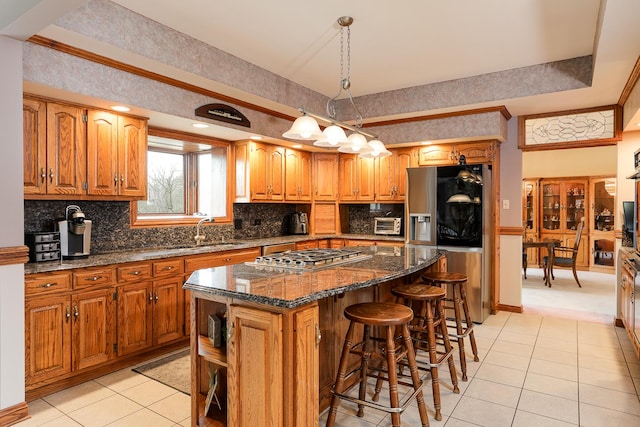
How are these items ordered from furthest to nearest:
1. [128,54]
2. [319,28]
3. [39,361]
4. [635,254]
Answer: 1. [635,254]
2. [319,28]
3. [128,54]
4. [39,361]

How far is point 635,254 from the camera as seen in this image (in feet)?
10.8

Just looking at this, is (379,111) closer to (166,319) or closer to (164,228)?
(164,228)

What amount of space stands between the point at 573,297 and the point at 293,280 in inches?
212

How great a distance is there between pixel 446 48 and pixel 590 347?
3.13 m

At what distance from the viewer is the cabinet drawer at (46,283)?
256 cm

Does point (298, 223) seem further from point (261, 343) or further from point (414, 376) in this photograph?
point (261, 343)

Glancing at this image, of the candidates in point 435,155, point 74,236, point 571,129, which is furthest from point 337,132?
point 571,129

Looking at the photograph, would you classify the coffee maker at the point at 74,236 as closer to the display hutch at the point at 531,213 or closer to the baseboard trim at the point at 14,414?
the baseboard trim at the point at 14,414

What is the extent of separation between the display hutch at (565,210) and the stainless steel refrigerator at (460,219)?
4.79m

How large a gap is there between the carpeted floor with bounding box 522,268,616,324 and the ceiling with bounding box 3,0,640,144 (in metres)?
2.45

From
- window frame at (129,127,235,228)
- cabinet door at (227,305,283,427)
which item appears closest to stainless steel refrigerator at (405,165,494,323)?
window frame at (129,127,235,228)

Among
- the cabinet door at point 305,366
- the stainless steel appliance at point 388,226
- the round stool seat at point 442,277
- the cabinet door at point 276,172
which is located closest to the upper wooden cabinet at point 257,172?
the cabinet door at point 276,172

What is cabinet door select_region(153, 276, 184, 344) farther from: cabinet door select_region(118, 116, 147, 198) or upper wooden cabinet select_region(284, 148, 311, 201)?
upper wooden cabinet select_region(284, 148, 311, 201)

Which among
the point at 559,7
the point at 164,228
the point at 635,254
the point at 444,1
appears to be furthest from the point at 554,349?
the point at 164,228
